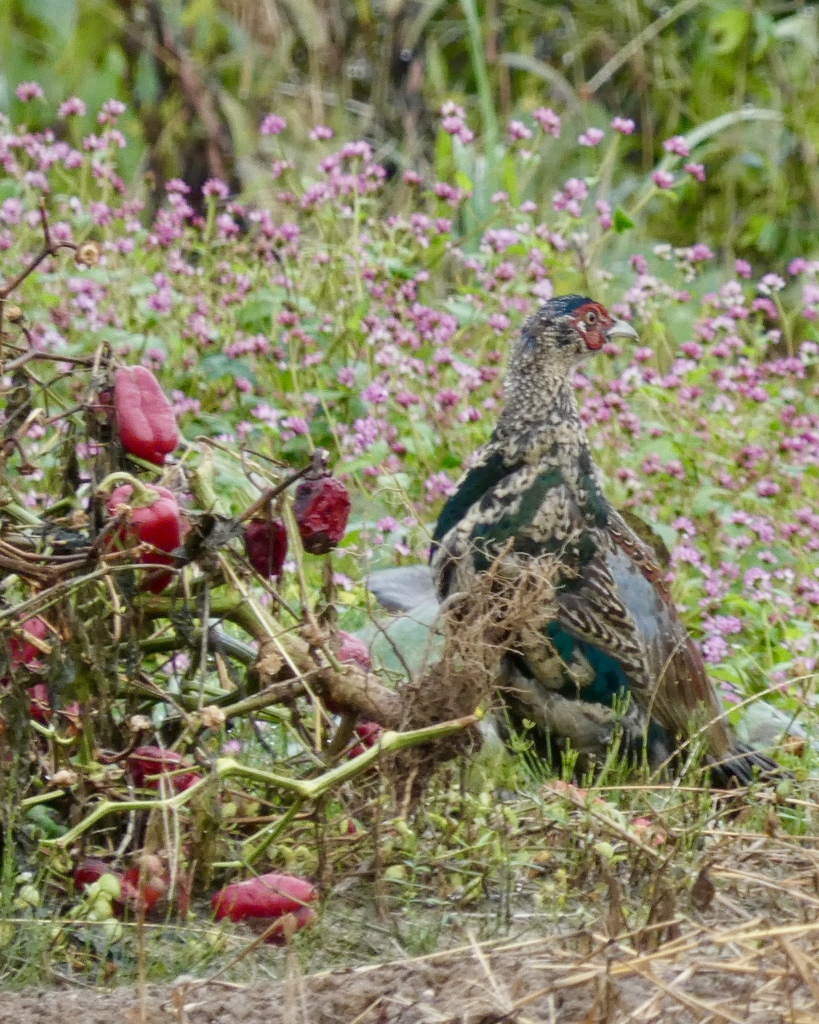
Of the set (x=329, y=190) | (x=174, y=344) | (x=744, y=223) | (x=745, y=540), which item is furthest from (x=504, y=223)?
(x=744, y=223)

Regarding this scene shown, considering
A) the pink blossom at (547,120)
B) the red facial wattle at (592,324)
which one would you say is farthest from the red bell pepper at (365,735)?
the pink blossom at (547,120)

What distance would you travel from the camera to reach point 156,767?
284 centimetres

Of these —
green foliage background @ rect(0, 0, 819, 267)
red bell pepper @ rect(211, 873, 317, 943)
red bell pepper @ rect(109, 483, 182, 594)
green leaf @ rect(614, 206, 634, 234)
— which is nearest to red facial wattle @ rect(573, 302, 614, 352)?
green leaf @ rect(614, 206, 634, 234)

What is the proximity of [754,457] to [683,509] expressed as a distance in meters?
0.23

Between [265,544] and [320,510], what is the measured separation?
0.11 meters

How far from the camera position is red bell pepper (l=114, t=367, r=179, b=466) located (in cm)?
277

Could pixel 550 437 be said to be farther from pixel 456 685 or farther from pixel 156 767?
pixel 156 767

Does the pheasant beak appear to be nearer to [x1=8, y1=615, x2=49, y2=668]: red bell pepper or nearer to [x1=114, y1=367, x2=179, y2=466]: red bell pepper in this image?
[x1=114, y1=367, x2=179, y2=466]: red bell pepper

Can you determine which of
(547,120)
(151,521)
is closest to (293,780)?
(151,521)

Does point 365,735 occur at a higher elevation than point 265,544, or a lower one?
lower

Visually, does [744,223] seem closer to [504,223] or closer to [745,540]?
[504,223]

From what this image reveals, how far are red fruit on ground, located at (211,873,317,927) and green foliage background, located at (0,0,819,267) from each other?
14.7 ft

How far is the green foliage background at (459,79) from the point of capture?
7238 millimetres

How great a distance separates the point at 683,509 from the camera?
4930mm
